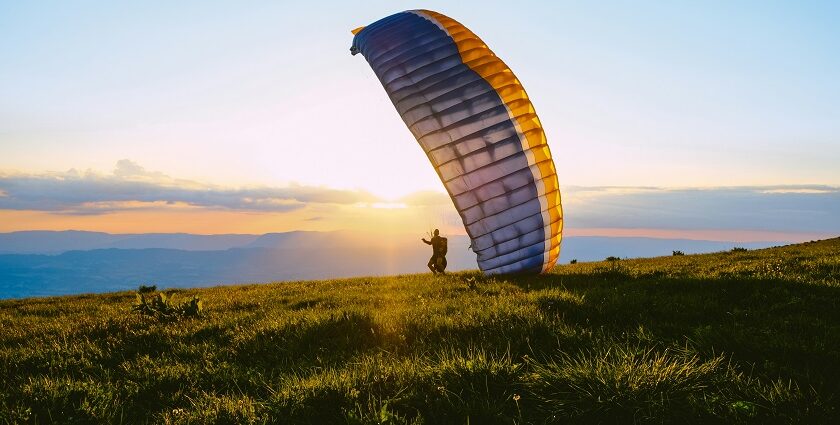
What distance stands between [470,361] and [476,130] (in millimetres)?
7554

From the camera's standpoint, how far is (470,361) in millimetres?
5418

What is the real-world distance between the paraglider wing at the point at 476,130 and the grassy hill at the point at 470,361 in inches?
87.2

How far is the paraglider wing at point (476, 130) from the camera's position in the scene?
12.1 meters

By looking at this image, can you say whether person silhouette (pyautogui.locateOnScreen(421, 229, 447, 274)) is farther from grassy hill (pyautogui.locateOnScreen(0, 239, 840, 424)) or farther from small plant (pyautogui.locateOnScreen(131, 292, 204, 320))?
small plant (pyautogui.locateOnScreen(131, 292, 204, 320))

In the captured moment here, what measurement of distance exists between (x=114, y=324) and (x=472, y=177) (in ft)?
25.8

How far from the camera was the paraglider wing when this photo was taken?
1215 centimetres

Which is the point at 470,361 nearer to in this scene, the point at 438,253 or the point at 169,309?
the point at 169,309

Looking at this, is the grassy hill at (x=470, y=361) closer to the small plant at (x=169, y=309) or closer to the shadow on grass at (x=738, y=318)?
the shadow on grass at (x=738, y=318)

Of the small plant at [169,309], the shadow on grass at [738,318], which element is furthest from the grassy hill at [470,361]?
the small plant at [169,309]

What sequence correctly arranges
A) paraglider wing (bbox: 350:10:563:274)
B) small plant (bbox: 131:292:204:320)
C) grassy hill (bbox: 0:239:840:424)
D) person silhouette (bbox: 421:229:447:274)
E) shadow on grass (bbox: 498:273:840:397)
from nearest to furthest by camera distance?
grassy hill (bbox: 0:239:840:424) < shadow on grass (bbox: 498:273:840:397) < small plant (bbox: 131:292:204:320) < paraglider wing (bbox: 350:10:563:274) < person silhouette (bbox: 421:229:447:274)

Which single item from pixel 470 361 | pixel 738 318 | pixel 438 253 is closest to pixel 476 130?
pixel 738 318

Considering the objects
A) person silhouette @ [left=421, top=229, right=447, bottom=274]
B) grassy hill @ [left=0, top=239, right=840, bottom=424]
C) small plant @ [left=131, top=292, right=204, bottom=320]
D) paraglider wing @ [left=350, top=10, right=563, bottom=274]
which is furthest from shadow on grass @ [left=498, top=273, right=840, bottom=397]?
person silhouette @ [left=421, top=229, right=447, bottom=274]

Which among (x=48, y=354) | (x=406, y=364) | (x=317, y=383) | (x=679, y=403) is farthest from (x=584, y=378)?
(x=48, y=354)

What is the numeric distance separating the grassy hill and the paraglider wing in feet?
7.27
